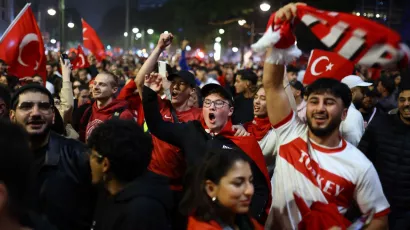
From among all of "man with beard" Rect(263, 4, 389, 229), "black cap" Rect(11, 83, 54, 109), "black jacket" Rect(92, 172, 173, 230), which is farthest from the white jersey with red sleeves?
"black cap" Rect(11, 83, 54, 109)

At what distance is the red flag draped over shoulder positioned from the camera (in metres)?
4.00

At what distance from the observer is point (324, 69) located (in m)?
8.68

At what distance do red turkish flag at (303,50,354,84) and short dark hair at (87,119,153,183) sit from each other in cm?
506

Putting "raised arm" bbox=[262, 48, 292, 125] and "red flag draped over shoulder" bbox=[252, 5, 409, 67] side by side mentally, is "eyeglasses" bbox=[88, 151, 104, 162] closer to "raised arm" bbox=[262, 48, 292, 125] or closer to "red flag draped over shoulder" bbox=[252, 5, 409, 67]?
"red flag draped over shoulder" bbox=[252, 5, 409, 67]

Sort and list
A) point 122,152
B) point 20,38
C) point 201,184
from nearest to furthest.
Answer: point 122,152 < point 201,184 < point 20,38

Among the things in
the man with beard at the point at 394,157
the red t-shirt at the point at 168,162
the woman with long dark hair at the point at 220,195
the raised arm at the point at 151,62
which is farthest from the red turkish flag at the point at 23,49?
the woman with long dark hair at the point at 220,195

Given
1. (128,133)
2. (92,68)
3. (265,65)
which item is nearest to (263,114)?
(265,65)

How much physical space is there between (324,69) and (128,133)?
547cm

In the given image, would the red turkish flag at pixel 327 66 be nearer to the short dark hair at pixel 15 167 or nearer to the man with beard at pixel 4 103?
the man with beard at pixel 4 103

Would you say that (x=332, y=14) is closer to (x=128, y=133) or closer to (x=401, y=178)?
(x=128, y=133)

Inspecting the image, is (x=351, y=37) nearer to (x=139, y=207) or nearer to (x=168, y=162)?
(x=139, y=207)

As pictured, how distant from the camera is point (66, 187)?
4.18m

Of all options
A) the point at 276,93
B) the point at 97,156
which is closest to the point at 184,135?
the point at 276,93

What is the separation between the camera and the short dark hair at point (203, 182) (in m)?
3.78
